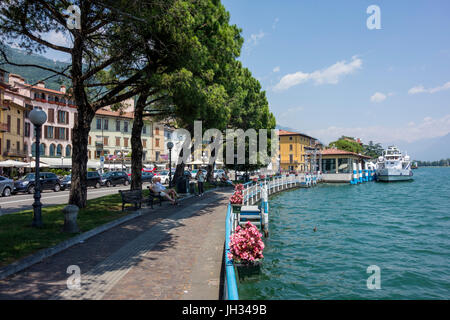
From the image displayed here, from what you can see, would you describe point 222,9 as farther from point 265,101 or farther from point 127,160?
point 127,160

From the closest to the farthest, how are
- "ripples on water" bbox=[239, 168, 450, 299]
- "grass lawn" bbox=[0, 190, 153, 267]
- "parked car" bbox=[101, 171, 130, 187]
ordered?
"grass lawn" bbox=[0, 190, 153, 267]
"ripples on water" bbox=[239, 168, 450, 299]
"parked car" bbox=[101, 171, 130, 187]

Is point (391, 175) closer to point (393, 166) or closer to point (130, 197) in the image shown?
point (393, 166)

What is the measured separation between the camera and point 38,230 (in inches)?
376

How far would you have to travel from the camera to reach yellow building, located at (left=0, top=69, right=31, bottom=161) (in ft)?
131

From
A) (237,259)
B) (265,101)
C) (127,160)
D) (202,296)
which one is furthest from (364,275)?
(127,160)

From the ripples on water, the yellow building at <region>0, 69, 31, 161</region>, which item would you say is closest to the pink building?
the yellow building at <region>0, 69, 31, 161</region>

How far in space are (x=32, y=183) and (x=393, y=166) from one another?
6718 cm

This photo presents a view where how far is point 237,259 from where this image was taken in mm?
7047

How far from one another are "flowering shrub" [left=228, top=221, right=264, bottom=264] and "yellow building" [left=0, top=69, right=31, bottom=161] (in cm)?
4164

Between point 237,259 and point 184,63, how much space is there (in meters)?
10.0

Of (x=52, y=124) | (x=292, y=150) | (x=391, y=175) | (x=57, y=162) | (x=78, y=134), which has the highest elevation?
(x=52, y=124)

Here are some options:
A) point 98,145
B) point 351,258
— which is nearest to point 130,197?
point 351,258

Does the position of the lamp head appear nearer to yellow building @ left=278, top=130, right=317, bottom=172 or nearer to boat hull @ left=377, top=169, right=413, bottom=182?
boat hull @ left=377, top=169, right=413, bottom=182

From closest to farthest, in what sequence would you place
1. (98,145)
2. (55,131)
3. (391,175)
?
(55,131), (98,145), (391,175)
